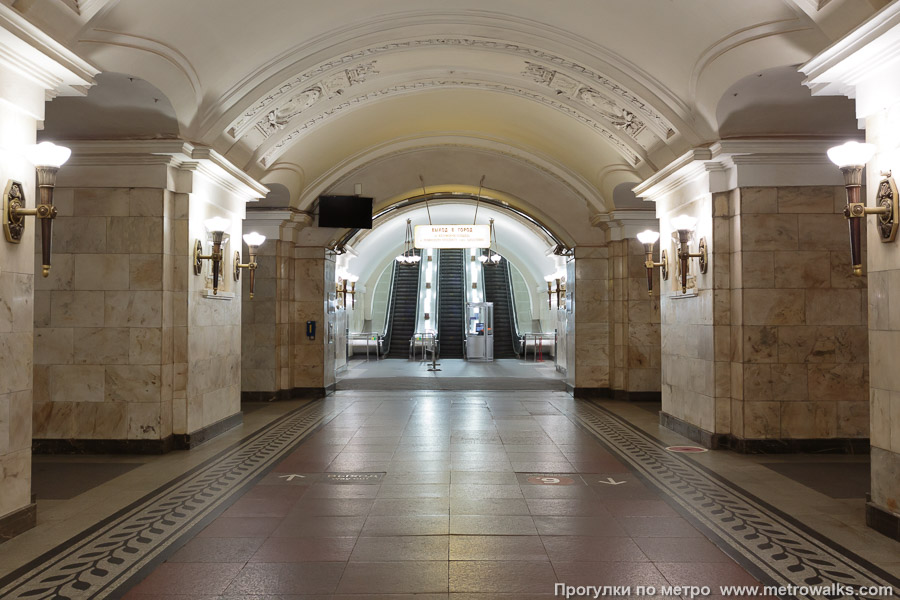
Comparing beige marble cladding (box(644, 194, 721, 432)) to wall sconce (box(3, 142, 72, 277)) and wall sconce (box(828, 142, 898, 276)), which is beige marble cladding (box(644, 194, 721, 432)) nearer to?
wall sconce (box(828, 142, 898, 276))

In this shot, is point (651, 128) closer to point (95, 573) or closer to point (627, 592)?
point (627, 592)

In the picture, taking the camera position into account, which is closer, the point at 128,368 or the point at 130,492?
the point at 130,492

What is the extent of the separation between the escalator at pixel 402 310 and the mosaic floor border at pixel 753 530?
57.4 feet

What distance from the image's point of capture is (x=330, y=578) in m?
3.49

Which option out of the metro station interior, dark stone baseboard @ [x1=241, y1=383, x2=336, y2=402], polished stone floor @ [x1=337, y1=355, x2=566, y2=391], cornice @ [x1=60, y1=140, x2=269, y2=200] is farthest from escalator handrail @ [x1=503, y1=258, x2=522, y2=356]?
cornice @ [x1=60, y1=140, x2=269, y2=200]

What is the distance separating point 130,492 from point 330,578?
2654mm

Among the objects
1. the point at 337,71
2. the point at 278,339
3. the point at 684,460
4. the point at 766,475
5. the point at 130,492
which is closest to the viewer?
the point at 130,492

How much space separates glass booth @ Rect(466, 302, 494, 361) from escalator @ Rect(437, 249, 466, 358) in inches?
77.2

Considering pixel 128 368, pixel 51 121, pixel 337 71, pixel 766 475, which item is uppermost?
pixel 337 71

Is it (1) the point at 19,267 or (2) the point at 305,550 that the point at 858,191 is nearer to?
(2) the point at 305,550

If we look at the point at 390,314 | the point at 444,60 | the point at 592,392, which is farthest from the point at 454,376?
the point at 390,314

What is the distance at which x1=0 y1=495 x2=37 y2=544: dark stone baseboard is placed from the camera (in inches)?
162

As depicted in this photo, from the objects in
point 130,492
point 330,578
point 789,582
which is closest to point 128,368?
point 130,492

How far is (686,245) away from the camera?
7559 mm
